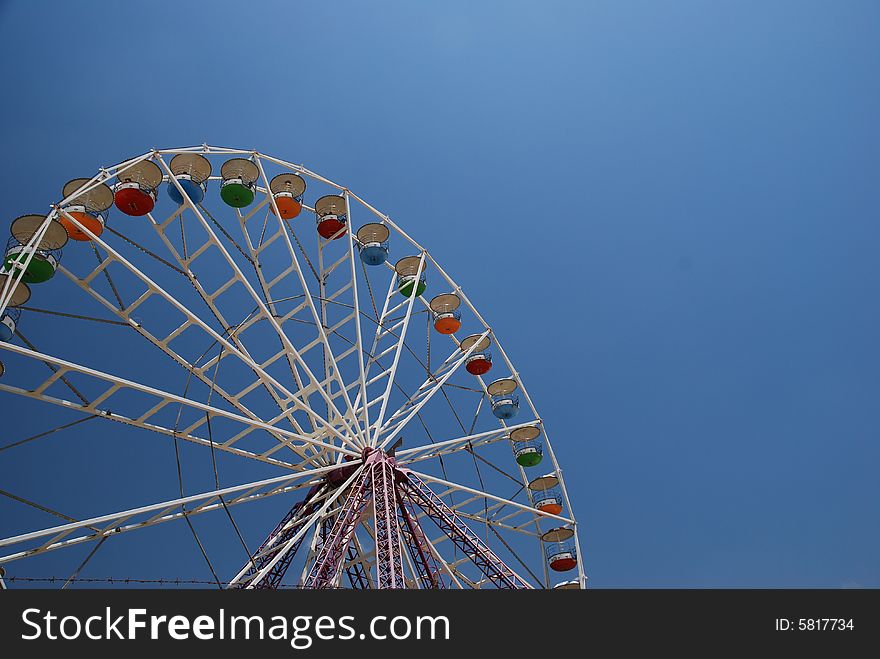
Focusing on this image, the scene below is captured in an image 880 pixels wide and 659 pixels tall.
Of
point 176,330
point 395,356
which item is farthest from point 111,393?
point 395,356

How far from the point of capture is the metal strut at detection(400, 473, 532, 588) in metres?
17.7

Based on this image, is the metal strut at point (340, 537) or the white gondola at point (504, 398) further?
the white gondola at point (504, 398)

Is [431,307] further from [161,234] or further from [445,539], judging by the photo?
[161,234]

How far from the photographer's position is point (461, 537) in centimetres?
1783

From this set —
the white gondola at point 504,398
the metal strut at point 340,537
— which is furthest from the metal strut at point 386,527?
the white gondola at point 504,398

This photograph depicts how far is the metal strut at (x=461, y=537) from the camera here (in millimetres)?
17734

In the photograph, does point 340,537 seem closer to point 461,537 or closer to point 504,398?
point 461,537

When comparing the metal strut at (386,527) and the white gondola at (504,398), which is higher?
the white gondola at (504,398)

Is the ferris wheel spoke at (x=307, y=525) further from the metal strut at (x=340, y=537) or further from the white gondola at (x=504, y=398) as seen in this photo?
the white gondola at (x=504, y=398)

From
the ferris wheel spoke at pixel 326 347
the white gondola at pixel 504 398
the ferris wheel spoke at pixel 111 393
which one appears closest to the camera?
the ferris wheel spoke at pixel 111 393

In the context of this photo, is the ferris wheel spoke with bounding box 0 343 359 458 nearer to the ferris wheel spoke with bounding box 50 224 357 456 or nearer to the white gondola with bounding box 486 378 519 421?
the ferris wheel spoke with bounding box 50 224 357 456

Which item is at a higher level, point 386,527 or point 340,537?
point 386,527

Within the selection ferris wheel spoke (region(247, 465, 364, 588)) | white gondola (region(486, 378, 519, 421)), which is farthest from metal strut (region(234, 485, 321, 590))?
Result: white gondola (region(486, 378, 519, 421))

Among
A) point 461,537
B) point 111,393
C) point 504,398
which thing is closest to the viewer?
point 111,393
